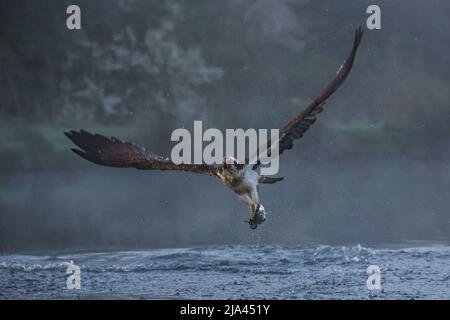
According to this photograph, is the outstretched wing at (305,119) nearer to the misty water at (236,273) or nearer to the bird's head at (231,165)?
the bird's head at (231,165)

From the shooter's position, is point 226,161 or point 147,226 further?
point 147,226

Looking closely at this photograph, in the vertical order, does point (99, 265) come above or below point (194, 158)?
below

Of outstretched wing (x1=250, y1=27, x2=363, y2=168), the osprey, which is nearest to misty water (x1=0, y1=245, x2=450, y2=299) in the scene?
the osprey

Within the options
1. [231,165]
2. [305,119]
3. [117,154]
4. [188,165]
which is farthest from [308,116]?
[117,154]

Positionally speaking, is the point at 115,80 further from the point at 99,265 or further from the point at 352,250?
the point at 352,250

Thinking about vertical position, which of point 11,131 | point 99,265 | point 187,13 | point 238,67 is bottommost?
point 99,265

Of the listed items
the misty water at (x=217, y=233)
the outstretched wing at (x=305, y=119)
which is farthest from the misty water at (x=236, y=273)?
the outstretched wing at (x=305, y=119)

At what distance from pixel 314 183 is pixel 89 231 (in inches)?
62.6

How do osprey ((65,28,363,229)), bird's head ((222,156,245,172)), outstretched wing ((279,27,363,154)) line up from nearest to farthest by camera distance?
outstretched wing ((279,27,363,154)) → osprey ((65,28,363,229)) → bird's head ((222,156,245,172))

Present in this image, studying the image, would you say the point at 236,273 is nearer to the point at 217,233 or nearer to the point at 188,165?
the point at 217,233

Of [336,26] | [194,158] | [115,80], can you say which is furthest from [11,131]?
[336,26]

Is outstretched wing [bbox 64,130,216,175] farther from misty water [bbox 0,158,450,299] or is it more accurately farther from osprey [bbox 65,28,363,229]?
misty water [bbox 0,158,450,299]

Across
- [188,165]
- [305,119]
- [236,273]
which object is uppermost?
[305,119]

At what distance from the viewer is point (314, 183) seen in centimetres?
588
